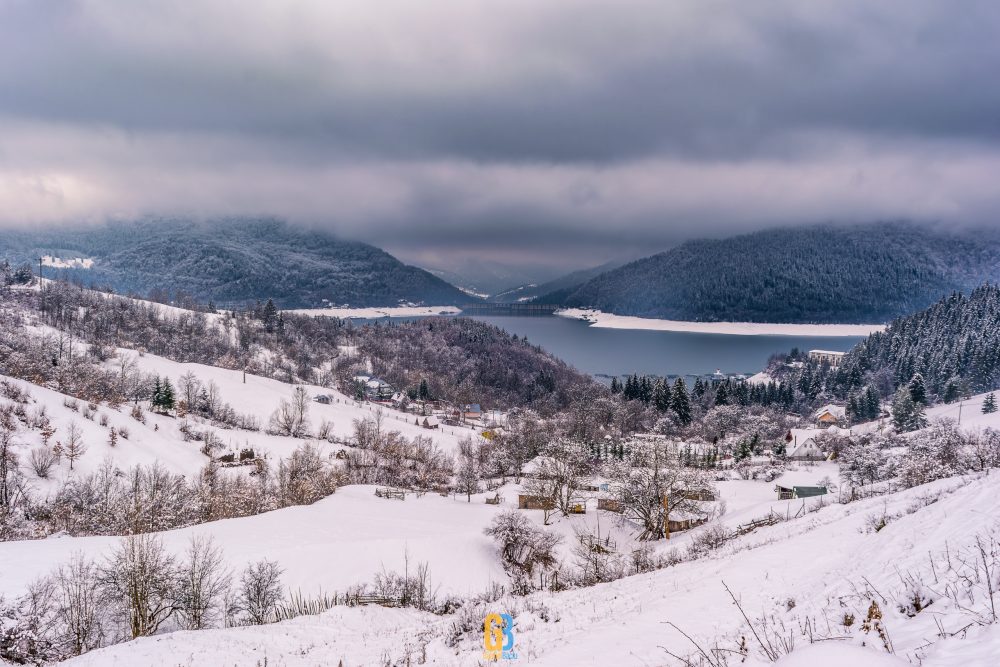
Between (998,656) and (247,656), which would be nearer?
(998,656)

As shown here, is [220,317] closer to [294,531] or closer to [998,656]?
[294,531]

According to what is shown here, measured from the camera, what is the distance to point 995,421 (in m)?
42.9

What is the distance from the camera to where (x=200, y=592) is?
13.7m

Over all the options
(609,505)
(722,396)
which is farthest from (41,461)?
(722,396)

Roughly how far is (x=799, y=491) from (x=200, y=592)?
104 feet

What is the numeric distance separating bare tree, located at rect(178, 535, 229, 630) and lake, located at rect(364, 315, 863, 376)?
102 m

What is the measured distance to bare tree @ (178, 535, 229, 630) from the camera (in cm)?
1327

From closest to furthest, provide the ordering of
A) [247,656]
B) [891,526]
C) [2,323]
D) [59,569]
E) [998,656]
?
[998,656], [891,526], [247,656], [59,569], [2,323]

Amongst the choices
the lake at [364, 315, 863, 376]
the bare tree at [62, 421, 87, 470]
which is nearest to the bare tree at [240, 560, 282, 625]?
the bare tree at [62, 421, 87, 470]

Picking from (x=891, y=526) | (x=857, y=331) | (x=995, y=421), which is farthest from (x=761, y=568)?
(x=857, y=331)

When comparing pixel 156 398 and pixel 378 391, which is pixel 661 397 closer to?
pixel 378 391

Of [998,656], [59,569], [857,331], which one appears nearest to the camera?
[998,656]

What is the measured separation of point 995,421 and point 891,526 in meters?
49.3

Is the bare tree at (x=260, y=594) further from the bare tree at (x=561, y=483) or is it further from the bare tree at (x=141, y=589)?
the bare tree at (x=561, y=483)
